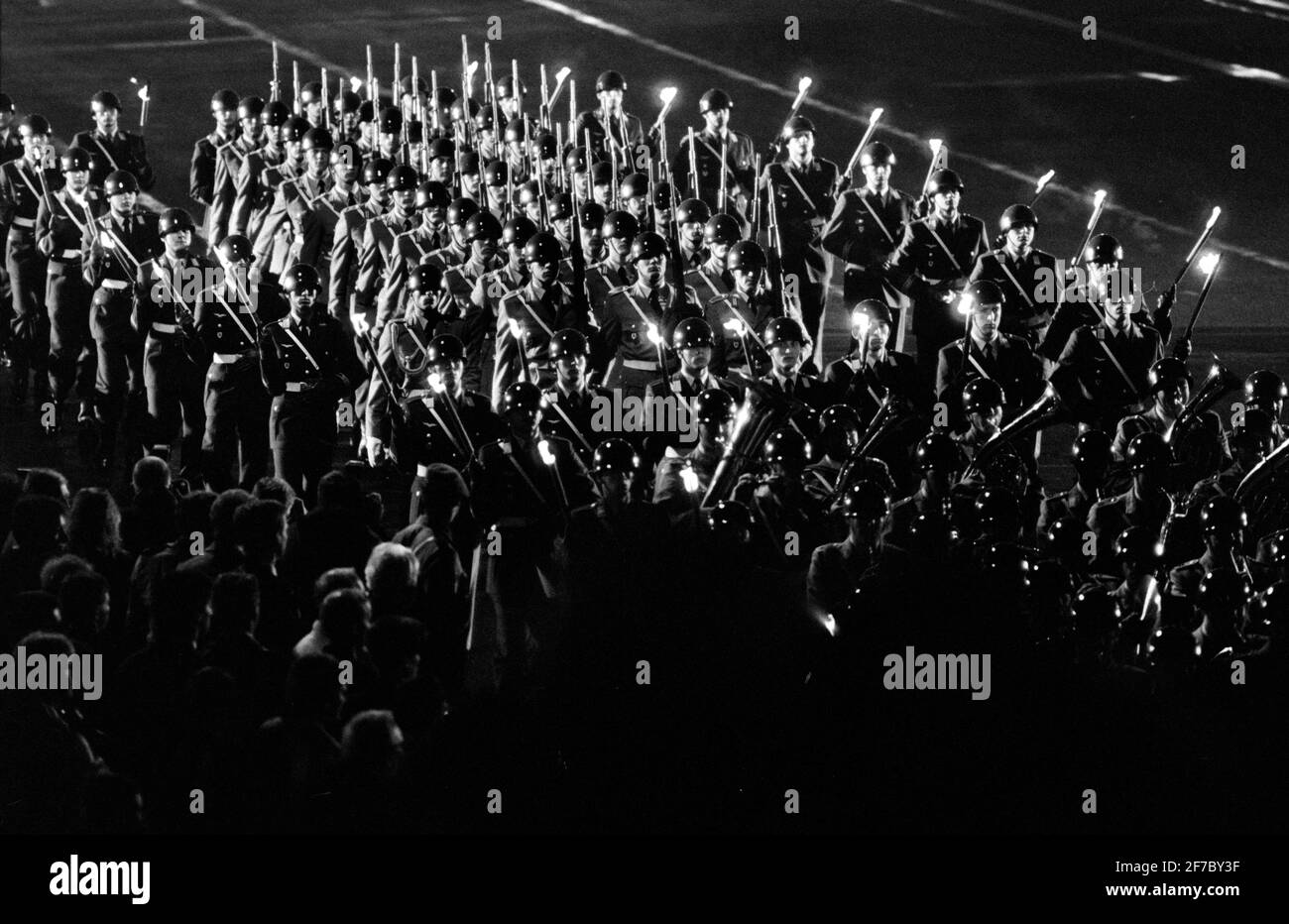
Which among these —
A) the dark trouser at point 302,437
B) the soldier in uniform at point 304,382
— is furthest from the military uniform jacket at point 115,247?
the dark trouser at point 302,437

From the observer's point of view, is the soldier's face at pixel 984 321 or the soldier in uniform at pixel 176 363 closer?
the soldier's face at pixel 984 321

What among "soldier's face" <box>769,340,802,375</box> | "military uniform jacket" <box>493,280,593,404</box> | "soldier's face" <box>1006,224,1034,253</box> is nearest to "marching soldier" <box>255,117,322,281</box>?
"military uniform jacket" <box>493,280,593,404</box>

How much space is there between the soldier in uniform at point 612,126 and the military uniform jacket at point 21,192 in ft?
9.94

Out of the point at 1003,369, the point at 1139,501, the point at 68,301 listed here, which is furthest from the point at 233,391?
the point at 1139,501

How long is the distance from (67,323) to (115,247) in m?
0.44

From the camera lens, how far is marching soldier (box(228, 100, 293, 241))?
37.8 ft

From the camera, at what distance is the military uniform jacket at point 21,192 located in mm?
10477

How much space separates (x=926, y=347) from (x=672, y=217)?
1456 mm

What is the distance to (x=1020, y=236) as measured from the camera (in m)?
9.72

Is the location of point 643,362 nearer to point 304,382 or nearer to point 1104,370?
point 304,382

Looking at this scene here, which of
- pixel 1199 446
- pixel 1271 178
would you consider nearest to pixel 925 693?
pixel 1199 446

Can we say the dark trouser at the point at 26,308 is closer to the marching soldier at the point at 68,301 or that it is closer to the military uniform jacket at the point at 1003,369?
the marching soldier at the point at 68,301

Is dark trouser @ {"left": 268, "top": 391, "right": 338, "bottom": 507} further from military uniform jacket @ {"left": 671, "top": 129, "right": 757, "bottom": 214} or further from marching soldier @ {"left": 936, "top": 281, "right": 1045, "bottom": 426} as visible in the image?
military uniform jacket @ {"left": 671, "top": 129, "right": 757, "bottom": 214}
